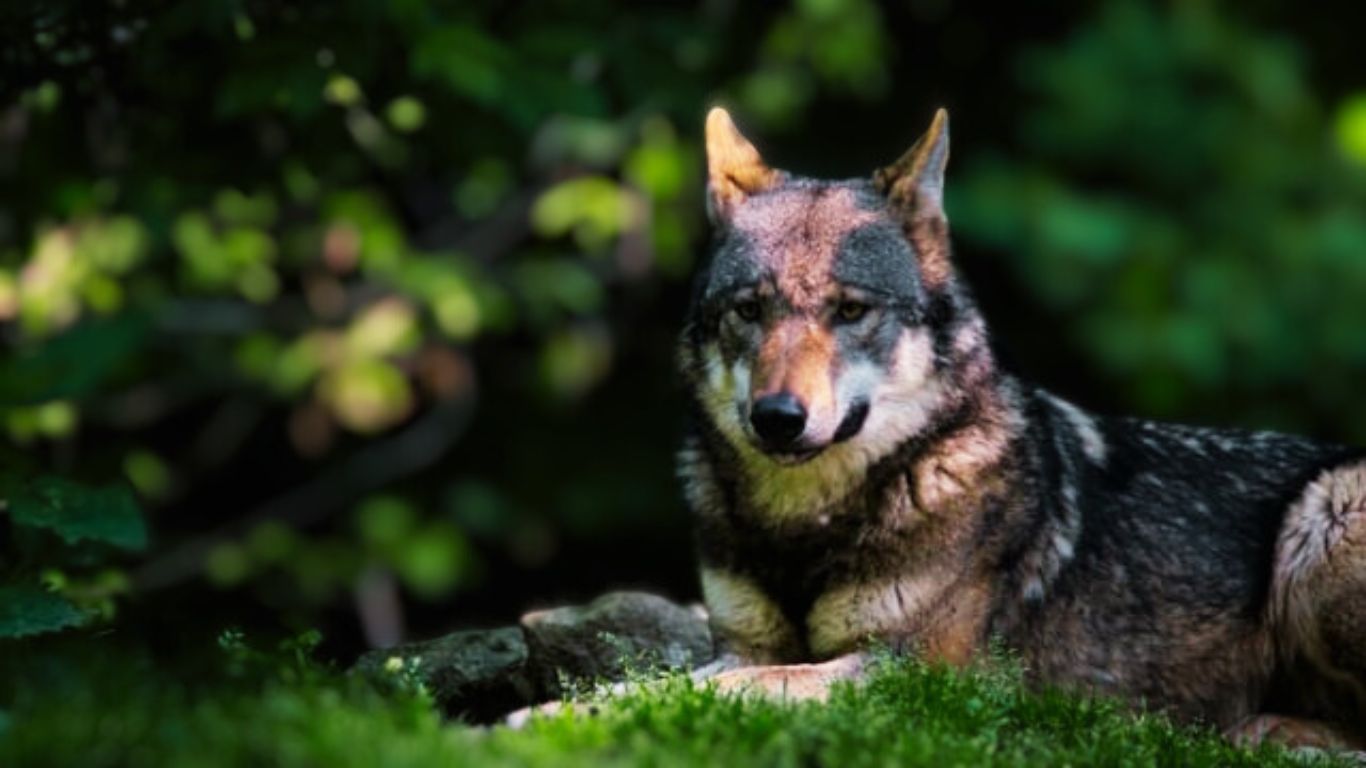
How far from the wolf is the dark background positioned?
9.26ft

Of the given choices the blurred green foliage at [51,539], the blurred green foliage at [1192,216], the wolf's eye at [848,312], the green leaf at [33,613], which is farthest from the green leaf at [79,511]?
the blurred green foliage at [1192,216]

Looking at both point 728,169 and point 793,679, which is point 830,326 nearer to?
point 728,169

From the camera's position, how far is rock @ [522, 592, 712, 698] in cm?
710

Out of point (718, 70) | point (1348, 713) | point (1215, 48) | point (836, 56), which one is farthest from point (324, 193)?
point (1348, 713)

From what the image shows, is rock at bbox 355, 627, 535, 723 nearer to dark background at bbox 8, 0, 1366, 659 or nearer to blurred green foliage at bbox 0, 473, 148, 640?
blurred green foliage at bbox 0, 473, 148, 640

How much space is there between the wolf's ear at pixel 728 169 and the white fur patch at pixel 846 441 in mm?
699

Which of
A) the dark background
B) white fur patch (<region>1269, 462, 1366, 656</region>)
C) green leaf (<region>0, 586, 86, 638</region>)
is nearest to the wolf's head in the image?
white fur patch (<region>1269, 462, 1366, 656</region>)

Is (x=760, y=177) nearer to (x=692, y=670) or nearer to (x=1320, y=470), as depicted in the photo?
(x=692, y=670)

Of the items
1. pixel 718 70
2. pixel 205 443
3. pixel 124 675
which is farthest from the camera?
pixel 205 443

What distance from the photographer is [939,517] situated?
6.54m

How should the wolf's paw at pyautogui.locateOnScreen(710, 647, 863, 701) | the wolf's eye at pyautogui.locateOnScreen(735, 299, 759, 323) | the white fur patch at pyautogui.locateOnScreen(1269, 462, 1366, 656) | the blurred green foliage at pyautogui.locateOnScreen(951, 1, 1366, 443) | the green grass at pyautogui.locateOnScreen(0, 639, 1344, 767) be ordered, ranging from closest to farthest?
the green grass at pyautogui.locateOnScreen(0, 639, 1344, 767) < the wolf's paw at pyautogui.locateOnScreen(710, 647, 863, 701) < the wolf's eye at pyautogui.locateOnScreen(735, 299, 759, 323) < the white fur patch at pyautogui.locateOnScreen(1269, 462, 1366, 656) < the blurred green foliage at pyautogui.locateOnScreen(951, 1, 1366, 443)

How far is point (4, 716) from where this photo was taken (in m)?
4.76

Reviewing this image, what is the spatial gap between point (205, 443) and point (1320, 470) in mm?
9852

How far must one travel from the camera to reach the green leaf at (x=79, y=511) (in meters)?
6.33
